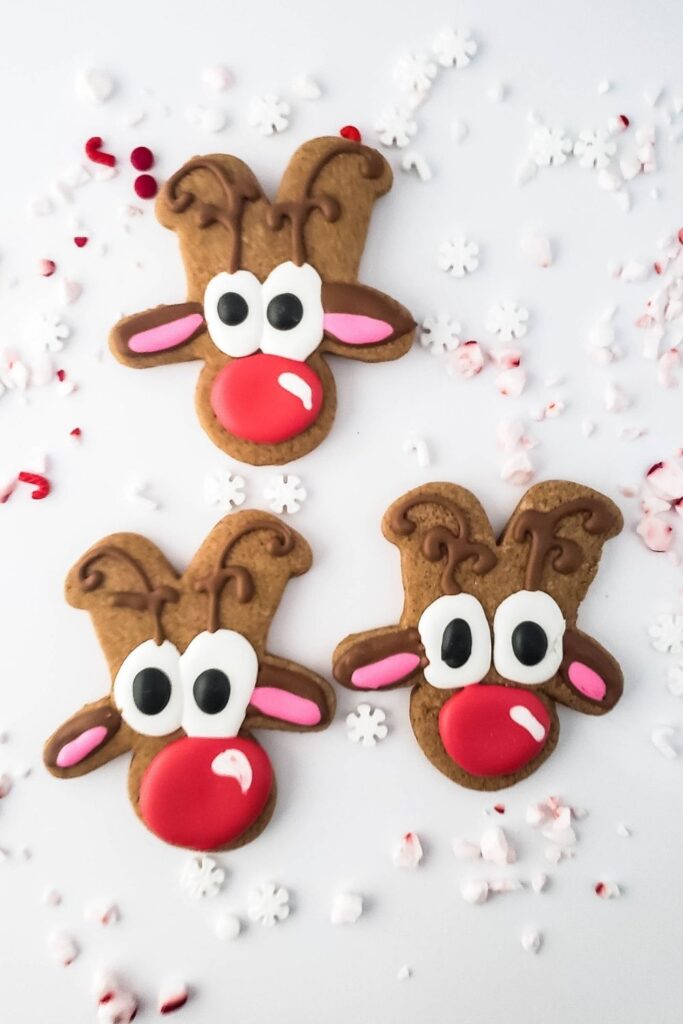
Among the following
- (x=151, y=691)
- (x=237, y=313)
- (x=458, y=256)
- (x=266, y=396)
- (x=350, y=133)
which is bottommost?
(x=151, y=691)

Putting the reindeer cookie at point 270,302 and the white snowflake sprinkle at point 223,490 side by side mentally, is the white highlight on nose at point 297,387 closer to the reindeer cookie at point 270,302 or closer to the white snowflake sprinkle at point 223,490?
the reindeer cookie at point 270,302

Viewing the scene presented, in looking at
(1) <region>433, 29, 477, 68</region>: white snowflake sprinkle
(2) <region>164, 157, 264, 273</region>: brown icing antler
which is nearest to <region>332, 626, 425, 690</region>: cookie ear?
(2) <region>164, 157, 264, 273</region>: brown icing antler

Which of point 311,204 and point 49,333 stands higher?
point 311,204

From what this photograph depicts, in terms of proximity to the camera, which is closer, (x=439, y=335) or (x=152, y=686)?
(x=152, y=686)

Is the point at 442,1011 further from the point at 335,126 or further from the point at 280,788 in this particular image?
the point at 335,126

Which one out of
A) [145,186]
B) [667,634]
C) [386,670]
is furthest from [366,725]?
[145,186]

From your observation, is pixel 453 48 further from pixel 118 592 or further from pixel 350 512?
pixel 118 592

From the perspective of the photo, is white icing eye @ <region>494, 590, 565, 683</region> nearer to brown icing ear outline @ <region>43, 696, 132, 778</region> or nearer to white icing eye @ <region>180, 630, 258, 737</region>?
white icing eye @ <region>180, 630, 258, 737</region>

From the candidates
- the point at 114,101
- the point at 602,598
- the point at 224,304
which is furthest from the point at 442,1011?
the point at 114,101
